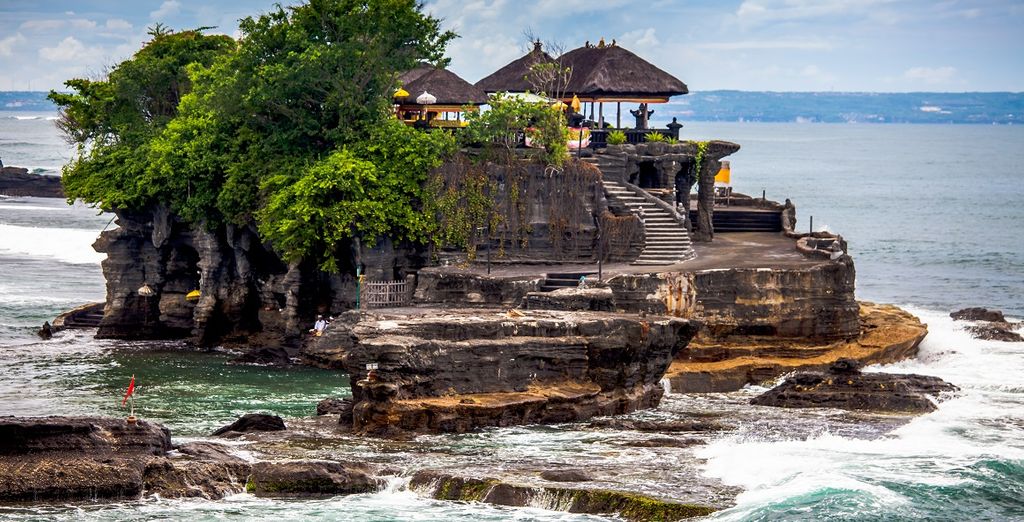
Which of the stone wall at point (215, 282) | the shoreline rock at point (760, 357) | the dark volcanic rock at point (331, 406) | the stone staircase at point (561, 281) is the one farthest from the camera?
the stone wall at point (215, 282)

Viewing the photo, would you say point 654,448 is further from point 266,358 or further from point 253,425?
point 266,358

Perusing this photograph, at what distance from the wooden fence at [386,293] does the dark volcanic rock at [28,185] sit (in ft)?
266

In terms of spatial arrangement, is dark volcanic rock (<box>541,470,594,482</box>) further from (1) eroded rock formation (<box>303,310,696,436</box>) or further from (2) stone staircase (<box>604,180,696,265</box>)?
(2) stone staircase (<box>604,180,696,265</box>)

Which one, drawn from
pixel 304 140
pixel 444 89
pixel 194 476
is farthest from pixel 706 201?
pixel 194 476

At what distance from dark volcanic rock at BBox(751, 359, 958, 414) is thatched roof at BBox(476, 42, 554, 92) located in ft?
58.3

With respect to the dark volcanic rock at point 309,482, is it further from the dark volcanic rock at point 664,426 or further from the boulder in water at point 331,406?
the dark volcanic rock at point 664,426

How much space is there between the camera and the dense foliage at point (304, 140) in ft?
176

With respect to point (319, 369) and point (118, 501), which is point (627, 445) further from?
point (319, 369)

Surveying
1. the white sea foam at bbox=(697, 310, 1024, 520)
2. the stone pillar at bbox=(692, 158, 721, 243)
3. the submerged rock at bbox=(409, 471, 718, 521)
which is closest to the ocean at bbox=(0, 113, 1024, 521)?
the white sea foam at bbox=(697, 310, 1024, 520)

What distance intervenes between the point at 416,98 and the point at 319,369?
37.8ft

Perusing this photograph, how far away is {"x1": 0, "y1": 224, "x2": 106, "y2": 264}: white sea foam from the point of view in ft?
290

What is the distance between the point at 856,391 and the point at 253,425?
15805 millimetres

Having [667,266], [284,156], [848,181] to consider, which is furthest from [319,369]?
[848,181]

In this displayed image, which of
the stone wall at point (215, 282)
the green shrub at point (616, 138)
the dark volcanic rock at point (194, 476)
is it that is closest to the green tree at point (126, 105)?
the stone wall at point (215, 282)
